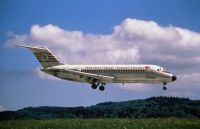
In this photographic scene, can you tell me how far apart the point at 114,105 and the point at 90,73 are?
56.2 feet

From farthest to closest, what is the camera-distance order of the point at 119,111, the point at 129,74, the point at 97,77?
the point at 97,77
the point at 129,74
the point at 119,111

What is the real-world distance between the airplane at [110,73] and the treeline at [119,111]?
36.1 ft

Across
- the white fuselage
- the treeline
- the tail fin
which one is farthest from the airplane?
the treeline

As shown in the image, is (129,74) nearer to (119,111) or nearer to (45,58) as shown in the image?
(45,58)

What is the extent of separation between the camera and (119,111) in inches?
1118

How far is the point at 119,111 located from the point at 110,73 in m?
17.3

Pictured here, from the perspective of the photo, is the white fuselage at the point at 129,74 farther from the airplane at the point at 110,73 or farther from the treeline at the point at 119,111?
the treeline at the point at 119,111

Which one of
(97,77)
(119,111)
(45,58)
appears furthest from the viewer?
(45,58)

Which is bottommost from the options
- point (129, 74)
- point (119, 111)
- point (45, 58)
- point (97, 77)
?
point (119, 111)

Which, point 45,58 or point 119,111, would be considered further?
point 45,58

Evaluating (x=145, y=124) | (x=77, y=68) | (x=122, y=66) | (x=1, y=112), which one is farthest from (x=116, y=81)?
(x=145, y=124)

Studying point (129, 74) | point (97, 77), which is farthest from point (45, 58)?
point (129, 74)

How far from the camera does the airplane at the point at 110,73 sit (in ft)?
145

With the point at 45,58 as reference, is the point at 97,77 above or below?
below
